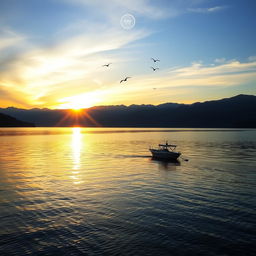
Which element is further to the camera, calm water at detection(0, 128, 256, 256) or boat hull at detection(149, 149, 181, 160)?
boat hull at detection(149, 149, 181, 160)

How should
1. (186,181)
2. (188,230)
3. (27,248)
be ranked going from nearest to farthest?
(27,248)
(188,230)
(186,181)

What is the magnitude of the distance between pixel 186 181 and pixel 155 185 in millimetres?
7248

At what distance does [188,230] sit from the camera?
2444 centimetres

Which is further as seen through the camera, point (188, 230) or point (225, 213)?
point (225, 213)

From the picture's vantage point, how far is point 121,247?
20.8 metres

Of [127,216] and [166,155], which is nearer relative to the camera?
[127,216]

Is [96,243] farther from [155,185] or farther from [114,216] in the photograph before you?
[155,185]

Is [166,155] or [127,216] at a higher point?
[166,155]

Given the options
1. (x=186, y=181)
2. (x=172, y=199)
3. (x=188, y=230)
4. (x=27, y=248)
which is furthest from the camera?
(x=186, y=181)

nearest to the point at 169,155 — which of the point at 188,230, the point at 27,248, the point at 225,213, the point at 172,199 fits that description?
the point at 172,199

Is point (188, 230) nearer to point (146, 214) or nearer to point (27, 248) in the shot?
point (146, 214)

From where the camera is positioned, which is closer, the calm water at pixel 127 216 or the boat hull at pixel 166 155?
the calm water at pixel 127 216

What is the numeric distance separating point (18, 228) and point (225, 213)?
2221cm

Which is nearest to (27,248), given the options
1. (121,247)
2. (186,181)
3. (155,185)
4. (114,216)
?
(121,247)
